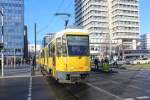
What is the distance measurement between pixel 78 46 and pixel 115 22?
14178 cm

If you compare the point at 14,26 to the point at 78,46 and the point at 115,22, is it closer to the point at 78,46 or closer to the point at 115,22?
the point at 115,22

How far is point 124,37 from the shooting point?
6516 inches

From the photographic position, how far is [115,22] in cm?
16488

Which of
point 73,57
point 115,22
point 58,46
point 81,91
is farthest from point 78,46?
point 115,22

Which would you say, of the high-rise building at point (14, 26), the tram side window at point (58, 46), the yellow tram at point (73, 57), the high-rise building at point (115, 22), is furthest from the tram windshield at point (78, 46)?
the high-rise building at point (115, 22)

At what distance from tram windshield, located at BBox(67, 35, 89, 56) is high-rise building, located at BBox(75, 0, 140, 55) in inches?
5125

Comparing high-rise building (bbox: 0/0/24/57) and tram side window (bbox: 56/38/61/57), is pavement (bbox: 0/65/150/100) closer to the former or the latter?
tram side window (bbox: 56/38/61/57)

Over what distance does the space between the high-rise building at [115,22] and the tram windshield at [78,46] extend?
5125 inches

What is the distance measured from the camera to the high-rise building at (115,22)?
527ft

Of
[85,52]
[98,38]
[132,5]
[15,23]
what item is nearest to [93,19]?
[98,38]

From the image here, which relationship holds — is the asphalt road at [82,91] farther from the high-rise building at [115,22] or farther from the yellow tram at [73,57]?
the high-rise building at [115,22]

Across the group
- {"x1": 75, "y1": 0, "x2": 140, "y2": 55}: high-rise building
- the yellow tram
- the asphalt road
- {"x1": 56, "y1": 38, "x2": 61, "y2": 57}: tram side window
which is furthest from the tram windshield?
{"x1": 75, "y1": 0, "x2": 140, "y2": 55}: high-rise building

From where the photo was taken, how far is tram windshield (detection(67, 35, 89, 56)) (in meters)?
24.6

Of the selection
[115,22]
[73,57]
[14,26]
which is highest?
[115,22]
